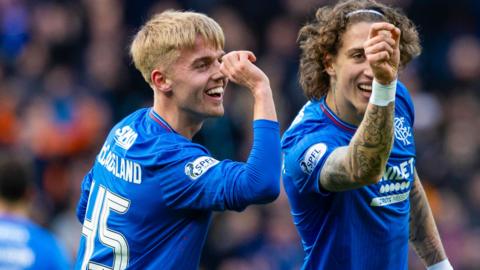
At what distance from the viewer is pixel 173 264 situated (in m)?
5.75

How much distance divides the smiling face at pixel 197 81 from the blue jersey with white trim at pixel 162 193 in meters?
0.17

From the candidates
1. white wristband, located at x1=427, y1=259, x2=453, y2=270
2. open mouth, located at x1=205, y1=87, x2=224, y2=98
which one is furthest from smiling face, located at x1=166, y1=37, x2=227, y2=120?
white wristband, located at x1=427, y1=259, x2=453, y2=270

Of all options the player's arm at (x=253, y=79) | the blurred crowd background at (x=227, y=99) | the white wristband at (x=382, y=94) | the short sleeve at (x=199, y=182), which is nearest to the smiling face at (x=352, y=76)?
the white wristband at (x=382, y=94)

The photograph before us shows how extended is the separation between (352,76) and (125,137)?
1.33 meters

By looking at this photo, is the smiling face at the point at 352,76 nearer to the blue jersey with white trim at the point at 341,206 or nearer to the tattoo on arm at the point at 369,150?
the blue jersey with white trim at the point at 341,206

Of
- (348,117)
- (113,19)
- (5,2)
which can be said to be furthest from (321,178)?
(5,2)

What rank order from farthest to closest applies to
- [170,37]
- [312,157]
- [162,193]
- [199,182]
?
1. [170,37]
2. [312,157]
3. [162,193]
4. [199,182]

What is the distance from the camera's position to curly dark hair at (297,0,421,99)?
6246 mm

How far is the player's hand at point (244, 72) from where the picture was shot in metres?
5.75

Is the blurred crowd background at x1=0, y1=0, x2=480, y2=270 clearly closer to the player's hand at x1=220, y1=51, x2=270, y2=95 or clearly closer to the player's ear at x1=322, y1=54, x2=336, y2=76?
the player's ear at x1=322, y1=54, x2=336, y2=76

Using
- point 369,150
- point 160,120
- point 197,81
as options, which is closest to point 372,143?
point 369,150

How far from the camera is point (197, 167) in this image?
18.6 ft

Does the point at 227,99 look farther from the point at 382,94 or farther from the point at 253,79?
the point at 382,94

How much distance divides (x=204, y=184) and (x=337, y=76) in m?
1.13
